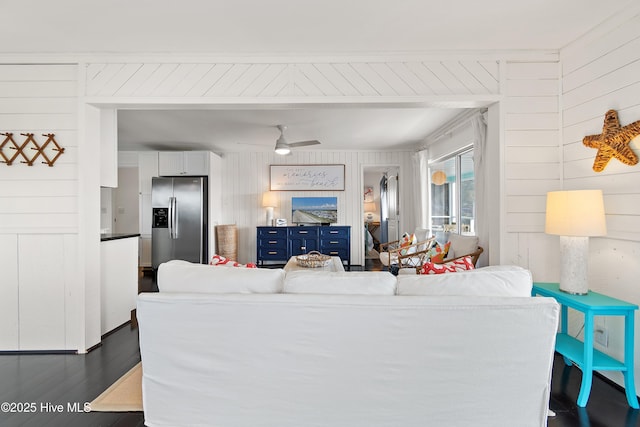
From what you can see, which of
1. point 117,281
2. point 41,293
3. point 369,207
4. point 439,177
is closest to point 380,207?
point 369,207

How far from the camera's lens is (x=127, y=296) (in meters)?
3.28

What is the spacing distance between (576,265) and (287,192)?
4.97 metres

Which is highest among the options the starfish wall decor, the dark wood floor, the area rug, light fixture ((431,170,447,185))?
light fixture ((431,170,447,185))

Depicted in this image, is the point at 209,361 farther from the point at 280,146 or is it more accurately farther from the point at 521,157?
the point at 280,146

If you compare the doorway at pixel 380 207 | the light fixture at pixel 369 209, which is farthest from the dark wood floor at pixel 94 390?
the light fixture at pixel 369 209

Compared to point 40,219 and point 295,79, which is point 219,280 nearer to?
point 295,79

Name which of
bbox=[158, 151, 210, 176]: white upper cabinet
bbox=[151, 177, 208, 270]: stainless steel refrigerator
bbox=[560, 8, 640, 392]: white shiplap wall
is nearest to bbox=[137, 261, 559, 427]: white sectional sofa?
bbox=[560, 8, 640, 392]: white shiplap wall

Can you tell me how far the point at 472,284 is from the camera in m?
1.65

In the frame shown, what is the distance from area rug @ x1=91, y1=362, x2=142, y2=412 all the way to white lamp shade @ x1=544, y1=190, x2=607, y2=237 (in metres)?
2.92

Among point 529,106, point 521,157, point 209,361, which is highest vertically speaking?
point 529,106

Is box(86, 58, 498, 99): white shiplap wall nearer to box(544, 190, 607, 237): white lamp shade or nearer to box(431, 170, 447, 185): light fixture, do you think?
box(544, 190, 607, 237): white lamp shade

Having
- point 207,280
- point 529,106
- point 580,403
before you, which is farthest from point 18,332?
point 529,106

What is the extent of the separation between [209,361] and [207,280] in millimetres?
407

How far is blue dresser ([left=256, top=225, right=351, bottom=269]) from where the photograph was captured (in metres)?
5.94
